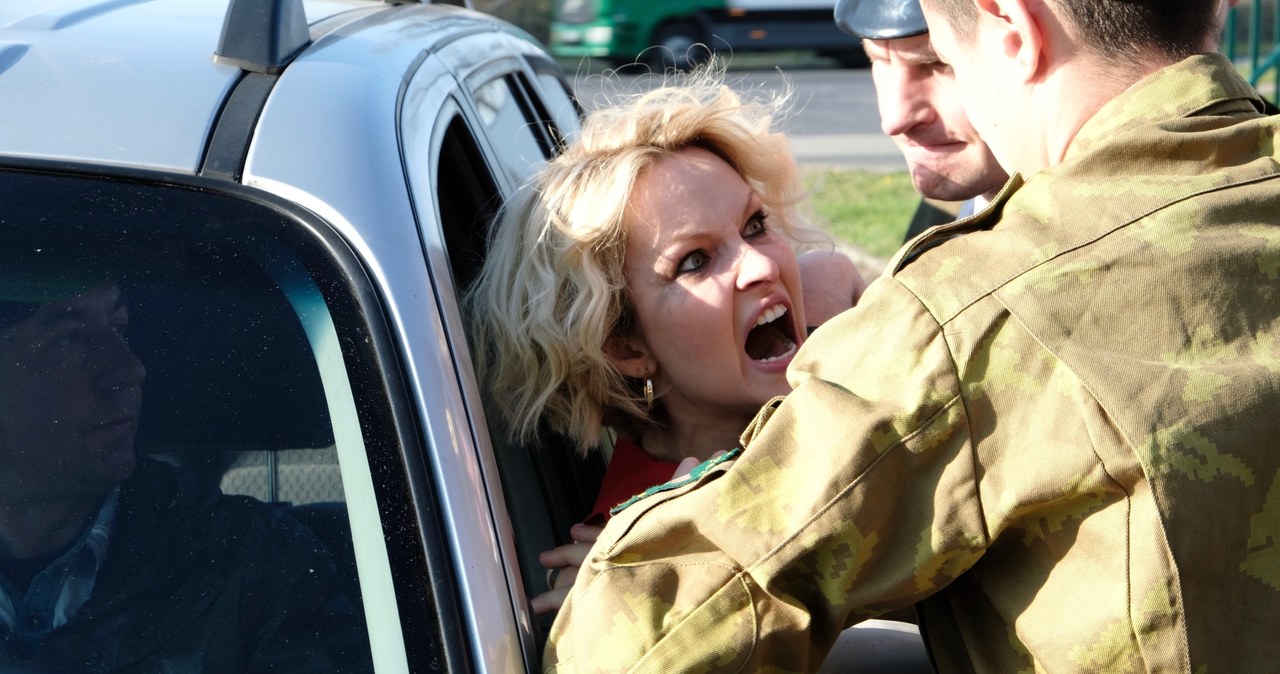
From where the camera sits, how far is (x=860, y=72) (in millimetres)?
20141

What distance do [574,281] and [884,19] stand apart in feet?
2.40

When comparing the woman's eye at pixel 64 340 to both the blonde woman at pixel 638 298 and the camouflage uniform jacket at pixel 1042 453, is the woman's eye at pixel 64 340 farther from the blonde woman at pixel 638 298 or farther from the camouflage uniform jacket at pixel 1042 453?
the blonde woman at pixel 638 298

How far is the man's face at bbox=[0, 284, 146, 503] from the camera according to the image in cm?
146

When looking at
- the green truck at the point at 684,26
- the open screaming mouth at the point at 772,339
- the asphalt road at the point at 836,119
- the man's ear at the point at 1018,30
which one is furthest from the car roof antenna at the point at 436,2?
the green truck at the point at 684,26

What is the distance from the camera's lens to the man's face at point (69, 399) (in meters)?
1.46

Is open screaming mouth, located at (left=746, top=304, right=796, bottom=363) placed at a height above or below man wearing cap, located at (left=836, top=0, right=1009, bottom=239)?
below

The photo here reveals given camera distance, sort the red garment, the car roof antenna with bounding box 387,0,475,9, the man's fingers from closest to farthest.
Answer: the man's fingers, the red garment, the car roof antenna with bounding box 387,0,475,9

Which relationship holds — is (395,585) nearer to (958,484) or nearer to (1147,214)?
(958,484)

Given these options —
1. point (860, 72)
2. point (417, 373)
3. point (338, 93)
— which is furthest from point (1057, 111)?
point (860, 72)

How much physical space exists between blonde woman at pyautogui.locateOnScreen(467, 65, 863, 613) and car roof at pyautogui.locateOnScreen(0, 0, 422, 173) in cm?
66

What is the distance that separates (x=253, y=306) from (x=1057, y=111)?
938 mm

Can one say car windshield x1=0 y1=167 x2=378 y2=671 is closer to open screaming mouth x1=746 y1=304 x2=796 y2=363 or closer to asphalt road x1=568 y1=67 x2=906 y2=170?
open screaming mouth x1=746 y1=304 x2=796 y2=363

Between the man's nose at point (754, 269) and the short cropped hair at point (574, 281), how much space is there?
20 cm

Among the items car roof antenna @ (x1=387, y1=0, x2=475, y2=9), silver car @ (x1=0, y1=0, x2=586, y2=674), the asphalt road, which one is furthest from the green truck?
silver car @ (x1=0, y1=0, x2=586, y2=674)
